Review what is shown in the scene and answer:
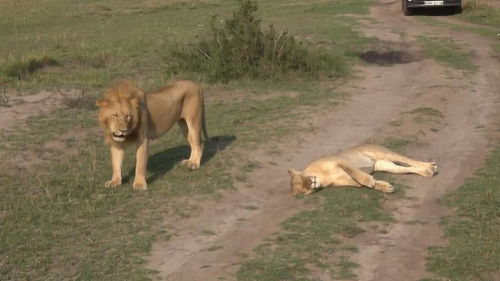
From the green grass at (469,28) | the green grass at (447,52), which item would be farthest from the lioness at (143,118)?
the green grass at (469,28)

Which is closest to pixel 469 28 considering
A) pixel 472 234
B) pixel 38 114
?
pixel 38 114

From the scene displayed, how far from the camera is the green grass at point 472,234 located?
5.44m

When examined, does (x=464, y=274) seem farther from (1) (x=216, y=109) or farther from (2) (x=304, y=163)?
(1) (x=216, y=109)

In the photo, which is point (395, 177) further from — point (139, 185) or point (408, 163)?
point (139, 185)

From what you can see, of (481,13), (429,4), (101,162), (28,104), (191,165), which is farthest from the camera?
(429,4)

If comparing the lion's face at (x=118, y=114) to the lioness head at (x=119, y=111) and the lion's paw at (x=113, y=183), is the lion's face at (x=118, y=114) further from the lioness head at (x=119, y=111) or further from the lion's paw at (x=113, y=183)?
the lion's paw at (x=113, y=183)

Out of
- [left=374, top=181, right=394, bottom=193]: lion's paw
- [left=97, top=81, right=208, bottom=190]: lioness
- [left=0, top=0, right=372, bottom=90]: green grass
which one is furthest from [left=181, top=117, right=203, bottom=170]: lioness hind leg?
[left=0, top=0, right=372, bottom=90]: green grass

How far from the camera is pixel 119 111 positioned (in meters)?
7.18

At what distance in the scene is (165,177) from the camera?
803 centimetres

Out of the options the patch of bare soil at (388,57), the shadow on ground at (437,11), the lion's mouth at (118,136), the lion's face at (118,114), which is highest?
the lion's face at (118,114)

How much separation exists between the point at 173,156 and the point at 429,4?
55.9 ft

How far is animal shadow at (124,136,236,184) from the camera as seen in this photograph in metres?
8.26

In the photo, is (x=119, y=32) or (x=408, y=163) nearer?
(x=408, y=163)

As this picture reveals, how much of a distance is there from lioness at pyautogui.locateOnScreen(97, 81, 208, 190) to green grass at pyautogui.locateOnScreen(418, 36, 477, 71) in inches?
299
